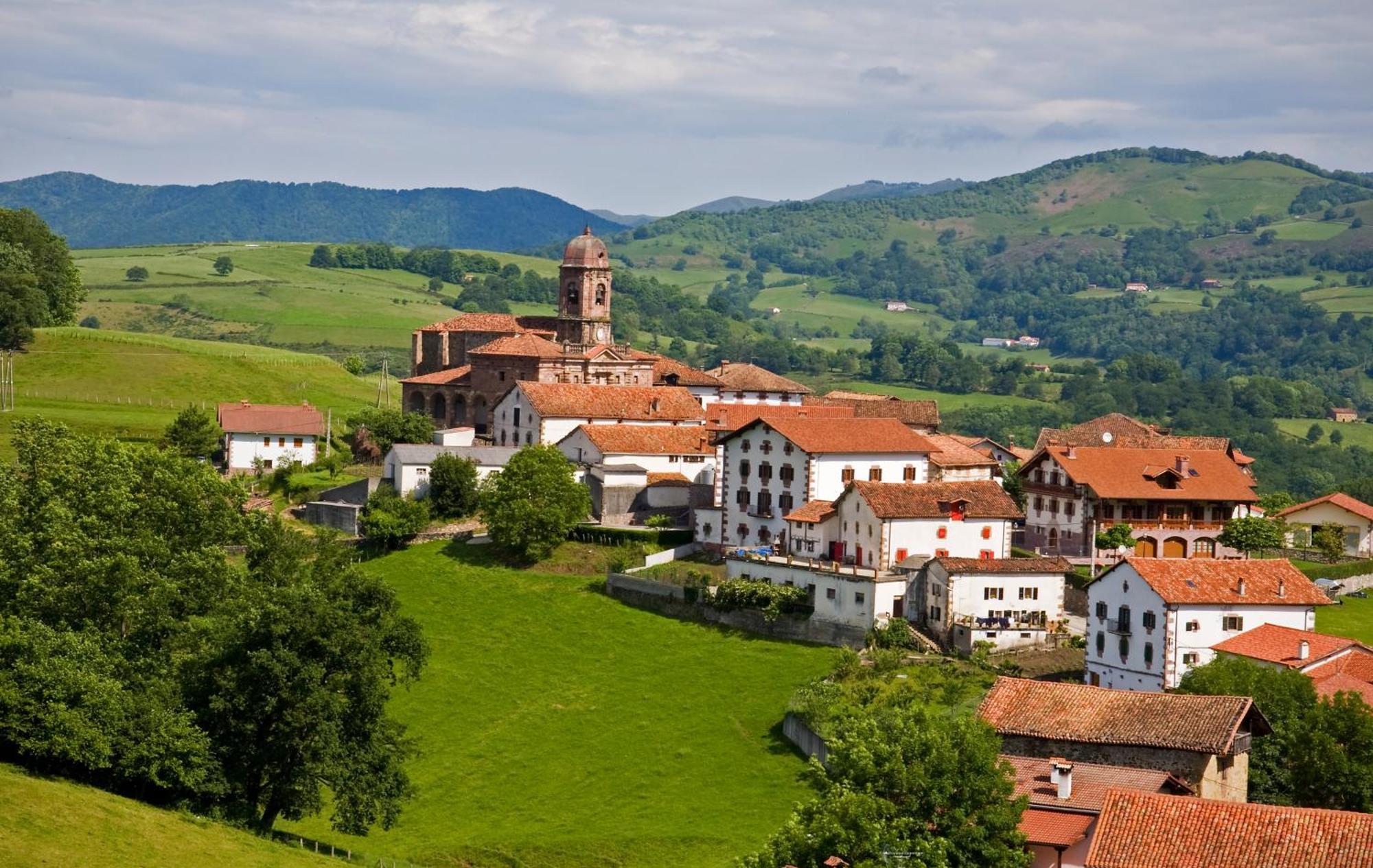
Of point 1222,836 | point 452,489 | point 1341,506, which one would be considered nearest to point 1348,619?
Answer: point 1341,506

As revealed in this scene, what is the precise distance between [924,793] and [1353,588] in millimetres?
47512

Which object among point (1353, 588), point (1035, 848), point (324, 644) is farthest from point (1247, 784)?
point (1353, 588)

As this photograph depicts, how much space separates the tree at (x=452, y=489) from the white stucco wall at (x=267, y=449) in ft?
51.9

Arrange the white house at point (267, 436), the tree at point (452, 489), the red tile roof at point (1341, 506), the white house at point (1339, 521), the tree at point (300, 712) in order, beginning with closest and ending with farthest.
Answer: the tree at point (300, 712)
the white house at point (1339, 521)
the red tile roof at point (1341, 506)
the tree at point (452, 489)
the white house at point (267, 436)

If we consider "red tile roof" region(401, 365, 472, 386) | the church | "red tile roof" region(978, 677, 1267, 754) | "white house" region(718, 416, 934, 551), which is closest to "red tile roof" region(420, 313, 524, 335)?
the church

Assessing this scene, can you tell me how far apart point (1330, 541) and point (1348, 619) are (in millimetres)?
12163

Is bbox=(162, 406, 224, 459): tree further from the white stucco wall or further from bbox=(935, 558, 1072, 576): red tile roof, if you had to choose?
bbox=(935, 558, 1072, 576): red tile roof

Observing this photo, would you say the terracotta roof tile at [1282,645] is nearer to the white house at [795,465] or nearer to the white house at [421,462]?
the white house at [795,465]

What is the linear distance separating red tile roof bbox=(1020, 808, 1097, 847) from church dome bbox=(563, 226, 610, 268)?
277 ft

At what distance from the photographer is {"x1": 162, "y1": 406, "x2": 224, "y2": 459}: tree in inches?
4402

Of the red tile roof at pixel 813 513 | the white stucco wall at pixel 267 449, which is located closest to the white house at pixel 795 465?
the red tile roof at pixel 813 513

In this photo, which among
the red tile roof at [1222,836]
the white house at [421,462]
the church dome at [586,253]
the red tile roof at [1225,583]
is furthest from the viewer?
the church dome at [586,253]

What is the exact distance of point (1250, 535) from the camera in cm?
8788

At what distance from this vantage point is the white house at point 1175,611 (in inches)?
2758
